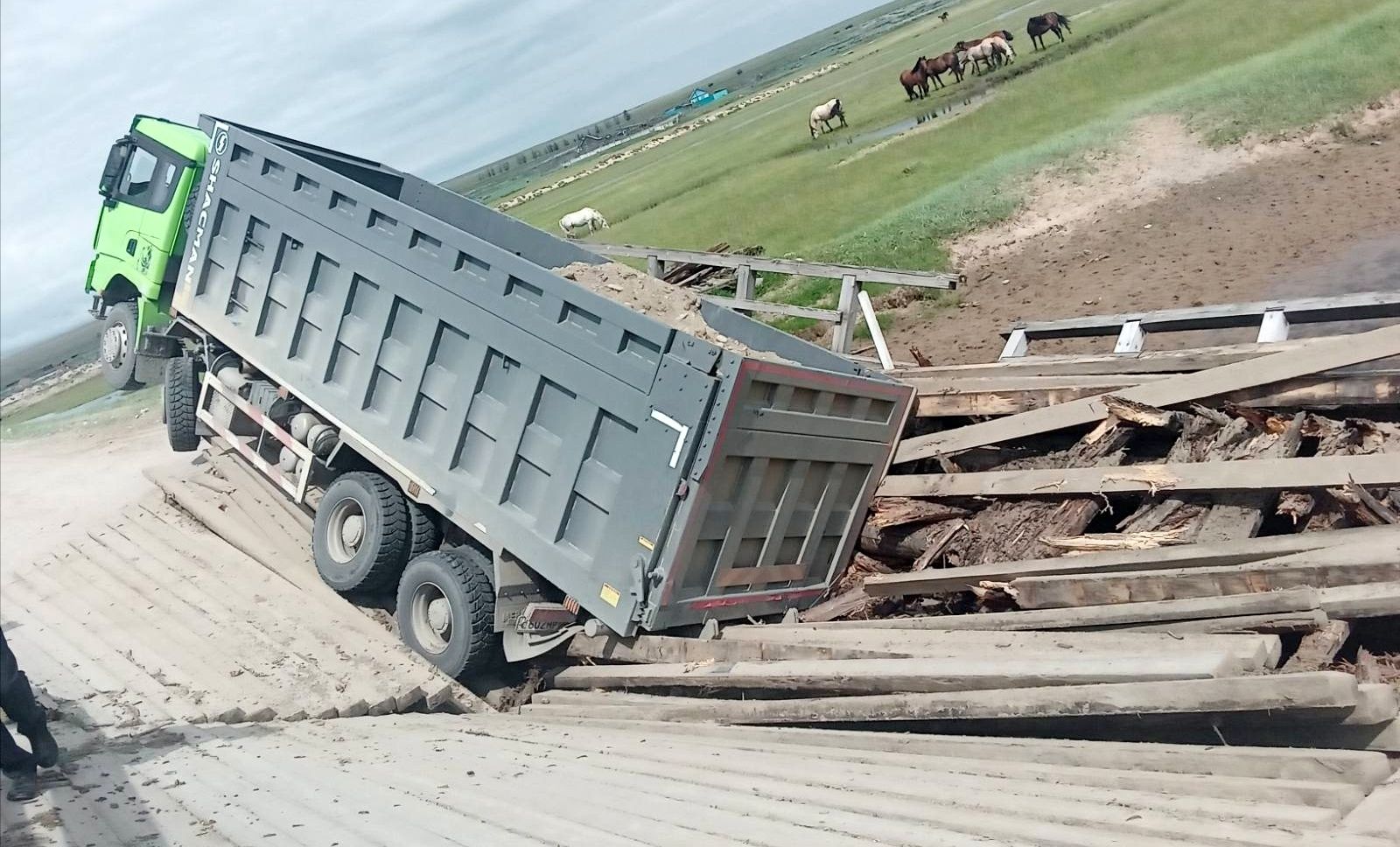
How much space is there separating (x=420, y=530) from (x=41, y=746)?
10.00 ft

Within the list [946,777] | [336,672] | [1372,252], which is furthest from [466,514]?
[1372,252]

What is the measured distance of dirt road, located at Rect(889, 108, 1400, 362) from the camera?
455 inches

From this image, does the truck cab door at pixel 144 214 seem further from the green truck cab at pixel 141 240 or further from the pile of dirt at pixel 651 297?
the pile of dirt at pixel 651 297

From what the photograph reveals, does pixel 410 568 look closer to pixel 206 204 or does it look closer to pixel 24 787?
pixel 24 787

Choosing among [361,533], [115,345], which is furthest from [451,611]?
[115,345]

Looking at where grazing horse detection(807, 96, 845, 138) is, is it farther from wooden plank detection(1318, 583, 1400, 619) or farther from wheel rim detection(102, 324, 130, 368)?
wooden plank detection(1318, 583, 1400, 619)

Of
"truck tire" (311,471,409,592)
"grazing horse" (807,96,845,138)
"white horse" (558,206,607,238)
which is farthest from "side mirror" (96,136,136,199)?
"grazing horse" (807,96,845,138)

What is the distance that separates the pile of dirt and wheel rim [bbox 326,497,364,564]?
2.50m

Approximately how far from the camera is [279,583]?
886cm

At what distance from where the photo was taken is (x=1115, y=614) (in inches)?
223

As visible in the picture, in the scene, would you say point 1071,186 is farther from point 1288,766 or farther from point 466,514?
point 1288,766

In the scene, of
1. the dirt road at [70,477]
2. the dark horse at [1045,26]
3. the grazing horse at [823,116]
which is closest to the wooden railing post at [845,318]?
the dirt road at [70,477]

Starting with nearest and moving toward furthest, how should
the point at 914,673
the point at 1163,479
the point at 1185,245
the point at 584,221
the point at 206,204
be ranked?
the point at 914,673 → the point at 1163,479 → the point at 206,204 → the point at 1185,245 → the point at 584,221

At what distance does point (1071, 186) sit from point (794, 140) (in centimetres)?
1585
